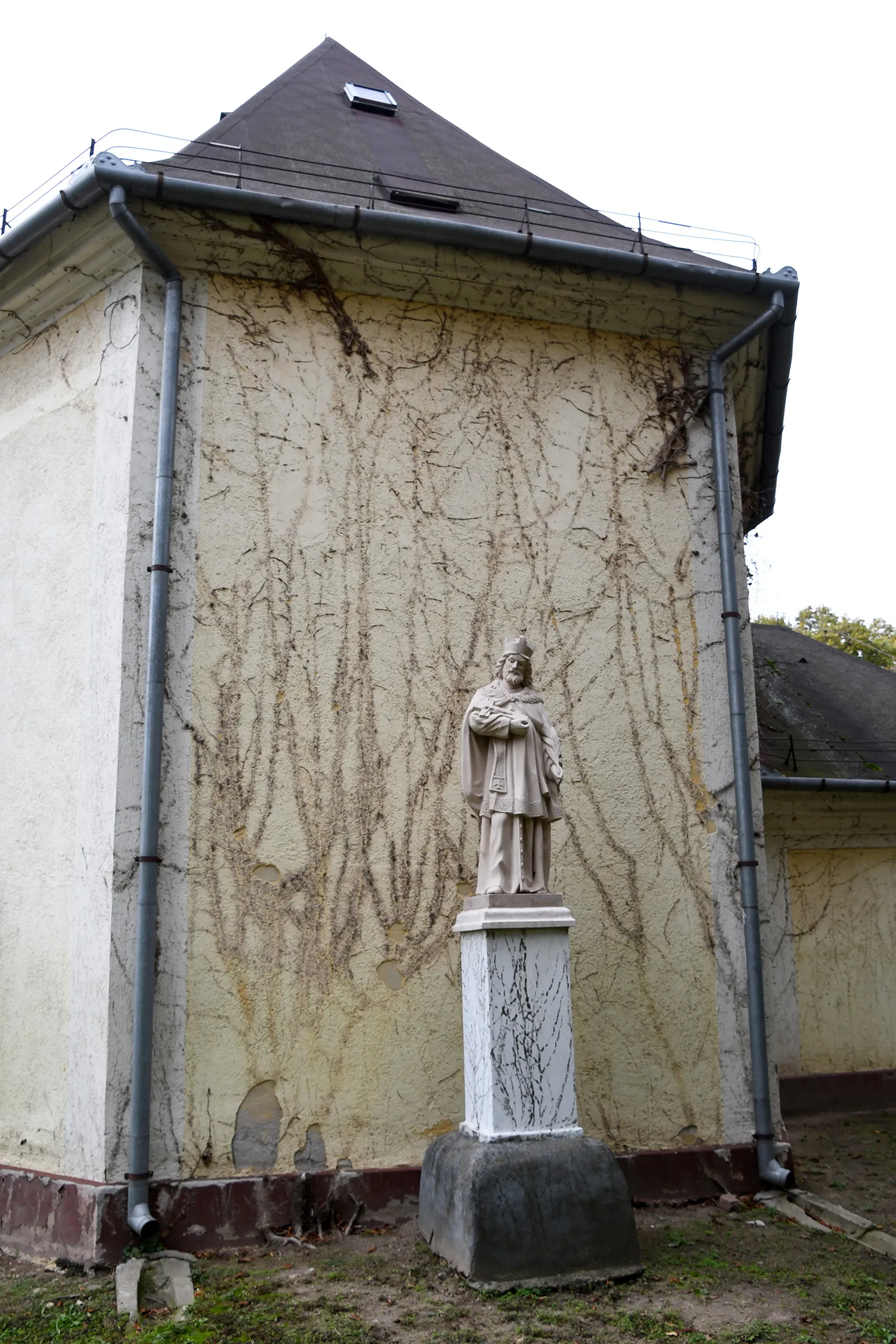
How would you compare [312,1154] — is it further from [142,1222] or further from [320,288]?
[320,288]

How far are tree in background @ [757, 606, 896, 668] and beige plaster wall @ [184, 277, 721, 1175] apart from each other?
20.0 m

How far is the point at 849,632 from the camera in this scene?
29516 mm

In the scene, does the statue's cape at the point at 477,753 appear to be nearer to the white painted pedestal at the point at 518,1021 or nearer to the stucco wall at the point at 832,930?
the white painted pedestal at the point at 518,1021

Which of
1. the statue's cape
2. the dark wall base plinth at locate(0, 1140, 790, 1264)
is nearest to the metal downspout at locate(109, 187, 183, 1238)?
the dark wall base plinth at locate(0, 1140, 790, 1264)

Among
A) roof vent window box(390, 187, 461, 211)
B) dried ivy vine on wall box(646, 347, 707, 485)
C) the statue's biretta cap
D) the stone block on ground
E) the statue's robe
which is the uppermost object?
roof vent window box(390, 187, 461, 211)

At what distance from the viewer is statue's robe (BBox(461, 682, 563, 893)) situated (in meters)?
6.16

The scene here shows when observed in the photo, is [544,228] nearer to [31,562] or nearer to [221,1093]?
[31,562]

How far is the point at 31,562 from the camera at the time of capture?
7.58 meters

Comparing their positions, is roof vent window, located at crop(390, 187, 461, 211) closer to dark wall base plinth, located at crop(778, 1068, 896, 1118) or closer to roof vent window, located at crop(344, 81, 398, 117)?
roof vent window, located at crop(344, 81, 398, 117)

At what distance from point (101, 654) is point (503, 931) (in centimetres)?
288

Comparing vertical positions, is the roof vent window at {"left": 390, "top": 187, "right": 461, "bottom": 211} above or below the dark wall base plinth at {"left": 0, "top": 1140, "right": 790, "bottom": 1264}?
Answer: above

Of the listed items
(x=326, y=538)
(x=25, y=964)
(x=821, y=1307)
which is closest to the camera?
(x=821, y=1307)

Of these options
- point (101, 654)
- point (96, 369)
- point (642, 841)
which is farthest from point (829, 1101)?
point (96, 369)

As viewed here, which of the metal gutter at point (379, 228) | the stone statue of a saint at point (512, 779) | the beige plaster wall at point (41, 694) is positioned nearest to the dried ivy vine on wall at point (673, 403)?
the metal gutter at point (379, 228)
